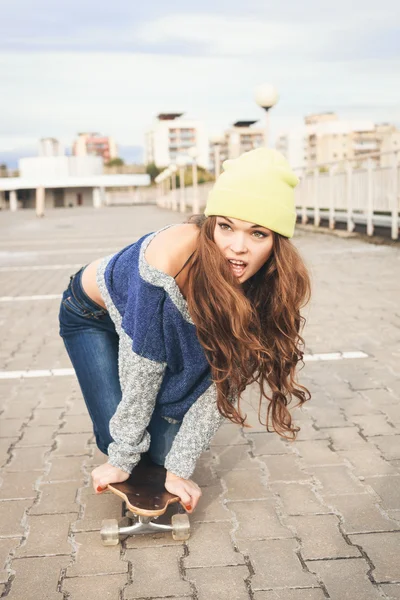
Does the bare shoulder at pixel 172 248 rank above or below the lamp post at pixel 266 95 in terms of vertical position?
below

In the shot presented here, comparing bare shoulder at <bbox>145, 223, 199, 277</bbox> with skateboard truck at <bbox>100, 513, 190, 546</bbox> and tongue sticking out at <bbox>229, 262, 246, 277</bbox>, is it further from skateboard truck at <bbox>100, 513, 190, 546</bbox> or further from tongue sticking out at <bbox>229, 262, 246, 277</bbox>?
skateboard truck at <bbox>100, 513, 190, 546</bbox>

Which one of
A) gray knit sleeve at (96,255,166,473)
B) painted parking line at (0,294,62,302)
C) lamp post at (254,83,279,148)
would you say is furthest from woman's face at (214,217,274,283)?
lamp post at (254,83,279,148)

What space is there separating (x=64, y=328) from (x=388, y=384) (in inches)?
98.1

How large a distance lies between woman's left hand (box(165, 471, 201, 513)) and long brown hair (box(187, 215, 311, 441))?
30 centimetres

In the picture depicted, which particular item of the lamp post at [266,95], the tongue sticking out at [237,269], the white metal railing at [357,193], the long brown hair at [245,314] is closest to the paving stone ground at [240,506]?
the long brown hair at [245,314]

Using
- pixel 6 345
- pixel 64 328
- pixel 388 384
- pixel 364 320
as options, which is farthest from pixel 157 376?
pixel 364 320

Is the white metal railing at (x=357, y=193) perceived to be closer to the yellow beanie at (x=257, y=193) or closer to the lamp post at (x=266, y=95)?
the lamp post at (x=266, y=95)

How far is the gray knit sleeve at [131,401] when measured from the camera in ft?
8.82

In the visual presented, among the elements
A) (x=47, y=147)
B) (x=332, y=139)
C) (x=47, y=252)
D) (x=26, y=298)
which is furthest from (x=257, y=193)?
(x=332, y=139)

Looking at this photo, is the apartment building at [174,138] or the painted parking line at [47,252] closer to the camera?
the painted parking line at [47,252]

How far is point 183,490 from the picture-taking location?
2908 mm

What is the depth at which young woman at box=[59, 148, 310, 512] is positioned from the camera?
8.43 feet

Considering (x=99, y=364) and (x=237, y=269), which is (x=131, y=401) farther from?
(x=237, y=269)

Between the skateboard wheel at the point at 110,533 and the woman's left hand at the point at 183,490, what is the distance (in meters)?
0.23
